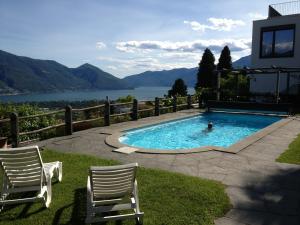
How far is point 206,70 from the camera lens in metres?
41.0

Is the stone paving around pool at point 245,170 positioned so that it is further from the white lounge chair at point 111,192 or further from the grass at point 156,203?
the white lounge chair at point 111,192

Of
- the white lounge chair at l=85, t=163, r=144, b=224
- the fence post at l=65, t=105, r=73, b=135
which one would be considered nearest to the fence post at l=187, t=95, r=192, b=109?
the fence post at l=65, t=105, r=73, b=135

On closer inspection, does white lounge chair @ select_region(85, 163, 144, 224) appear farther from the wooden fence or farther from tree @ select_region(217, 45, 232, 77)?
tree @ select_region(217, 45, 232, 77)

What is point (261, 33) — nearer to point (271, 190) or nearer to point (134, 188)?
point (271, 190)

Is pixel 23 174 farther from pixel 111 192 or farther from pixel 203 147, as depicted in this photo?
pixel 203 147

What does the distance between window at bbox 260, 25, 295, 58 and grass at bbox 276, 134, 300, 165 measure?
54.5ft

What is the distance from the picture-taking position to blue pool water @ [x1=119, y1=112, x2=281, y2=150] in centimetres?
1221

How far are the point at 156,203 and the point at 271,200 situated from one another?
191cm

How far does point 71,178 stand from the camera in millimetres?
6242

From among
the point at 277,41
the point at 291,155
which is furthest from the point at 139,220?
the point at 277,41

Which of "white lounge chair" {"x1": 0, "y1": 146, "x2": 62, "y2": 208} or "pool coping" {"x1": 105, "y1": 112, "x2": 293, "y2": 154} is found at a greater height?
"white lounge chair" {"x1": 0, "y1": 146, "x2": 62, "y2": 208}

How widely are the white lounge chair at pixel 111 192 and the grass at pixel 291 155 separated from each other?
4.51 meters

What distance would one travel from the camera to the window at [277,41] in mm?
23414

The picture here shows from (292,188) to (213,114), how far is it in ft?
44.3
